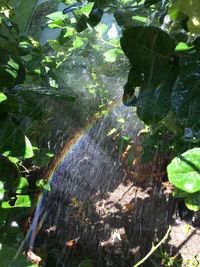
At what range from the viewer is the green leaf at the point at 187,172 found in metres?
0.44

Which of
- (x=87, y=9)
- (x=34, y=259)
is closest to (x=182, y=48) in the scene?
(x=87, y=9)

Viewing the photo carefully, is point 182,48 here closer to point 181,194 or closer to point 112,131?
point 181,194

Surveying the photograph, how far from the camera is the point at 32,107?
2.19 ft

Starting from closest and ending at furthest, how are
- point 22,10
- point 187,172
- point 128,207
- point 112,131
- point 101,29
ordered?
point 187,172, point 22,10, point 101,29, point 128,207, point 112,131

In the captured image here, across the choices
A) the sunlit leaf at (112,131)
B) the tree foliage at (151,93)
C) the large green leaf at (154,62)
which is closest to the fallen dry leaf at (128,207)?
the sunlit leaf at (112,131)

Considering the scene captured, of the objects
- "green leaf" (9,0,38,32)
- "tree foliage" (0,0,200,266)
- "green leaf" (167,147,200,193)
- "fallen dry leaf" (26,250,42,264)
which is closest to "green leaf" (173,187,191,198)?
"tree foliage" (0,0,200,266)

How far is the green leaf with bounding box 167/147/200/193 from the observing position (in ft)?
1.44

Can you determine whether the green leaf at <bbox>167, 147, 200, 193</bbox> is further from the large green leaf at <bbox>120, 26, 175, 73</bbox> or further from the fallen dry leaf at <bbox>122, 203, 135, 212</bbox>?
the fallen dry leaf at <bbox>122, 203, 135, 212</bbox>

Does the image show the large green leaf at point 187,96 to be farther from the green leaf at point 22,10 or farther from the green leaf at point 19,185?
the green leaf at point 22,10

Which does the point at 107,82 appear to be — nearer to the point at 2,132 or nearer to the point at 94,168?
the point at 94,168

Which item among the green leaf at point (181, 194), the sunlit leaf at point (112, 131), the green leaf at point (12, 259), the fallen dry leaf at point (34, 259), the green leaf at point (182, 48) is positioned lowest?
the sunlit leaf at point (112, 131)

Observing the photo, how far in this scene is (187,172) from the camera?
0.45 metres

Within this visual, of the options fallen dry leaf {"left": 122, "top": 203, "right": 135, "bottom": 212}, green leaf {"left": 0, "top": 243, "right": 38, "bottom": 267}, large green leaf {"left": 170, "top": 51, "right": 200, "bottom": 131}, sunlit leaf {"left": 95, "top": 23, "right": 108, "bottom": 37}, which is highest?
large green leaf {"left": 170, "top": 51, "right": 200, "bottom": 131}

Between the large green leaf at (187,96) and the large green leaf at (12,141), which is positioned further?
the large green leaf at (12,141)
